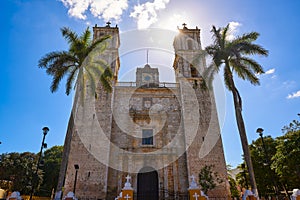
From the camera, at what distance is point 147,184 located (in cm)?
1689

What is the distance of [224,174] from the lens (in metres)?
16.9

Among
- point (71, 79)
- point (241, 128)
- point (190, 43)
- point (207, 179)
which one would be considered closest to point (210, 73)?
point (241, 128)

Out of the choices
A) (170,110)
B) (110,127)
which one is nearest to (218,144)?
(170,110)

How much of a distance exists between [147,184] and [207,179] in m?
4.53

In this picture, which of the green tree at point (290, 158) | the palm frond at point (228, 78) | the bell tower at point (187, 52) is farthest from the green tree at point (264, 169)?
the palm frond at point (228, 78)

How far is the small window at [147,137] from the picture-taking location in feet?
60.7

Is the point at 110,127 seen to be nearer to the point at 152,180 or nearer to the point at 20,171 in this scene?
the point at 152,180

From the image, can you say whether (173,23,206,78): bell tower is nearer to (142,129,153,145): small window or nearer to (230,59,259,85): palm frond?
(142,129,153,145): small window

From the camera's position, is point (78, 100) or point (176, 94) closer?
point (78, 100)

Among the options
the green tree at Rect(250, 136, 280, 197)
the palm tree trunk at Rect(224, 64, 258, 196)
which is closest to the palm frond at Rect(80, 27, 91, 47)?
the palm tree trunk at Rect(224, 64, 258, 196)

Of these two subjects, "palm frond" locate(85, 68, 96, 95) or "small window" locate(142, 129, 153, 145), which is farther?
"small window" locate(142, 129, 153, 145)

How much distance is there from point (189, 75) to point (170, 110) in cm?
414

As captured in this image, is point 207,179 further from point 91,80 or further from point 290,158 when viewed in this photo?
point 91,80

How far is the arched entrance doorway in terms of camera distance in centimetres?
1642
